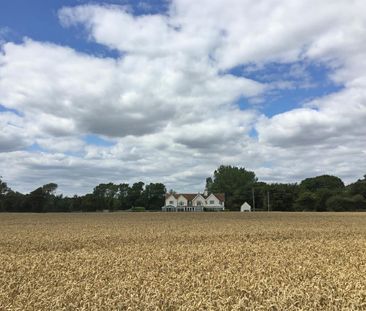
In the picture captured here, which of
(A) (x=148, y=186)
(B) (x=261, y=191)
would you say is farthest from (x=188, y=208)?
(B) (x=261, y=191)

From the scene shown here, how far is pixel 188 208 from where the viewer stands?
541 feet

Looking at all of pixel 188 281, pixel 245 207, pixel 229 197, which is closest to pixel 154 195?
pixel 229 197

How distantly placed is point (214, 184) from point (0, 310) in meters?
174

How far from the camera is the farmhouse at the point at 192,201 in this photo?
160875 mm

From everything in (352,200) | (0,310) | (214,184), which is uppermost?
(214,184)

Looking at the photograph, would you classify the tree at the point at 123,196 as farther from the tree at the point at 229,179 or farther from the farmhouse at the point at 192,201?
the tree at the point at 229,179

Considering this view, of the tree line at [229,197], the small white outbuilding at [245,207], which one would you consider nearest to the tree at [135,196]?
the tree line at [229,197]

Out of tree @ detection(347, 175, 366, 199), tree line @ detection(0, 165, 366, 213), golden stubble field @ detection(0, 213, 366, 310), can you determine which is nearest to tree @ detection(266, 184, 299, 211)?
tree line @ detection(0, 165, 366, 213)

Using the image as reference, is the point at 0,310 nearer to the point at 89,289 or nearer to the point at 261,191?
the point at 89,289

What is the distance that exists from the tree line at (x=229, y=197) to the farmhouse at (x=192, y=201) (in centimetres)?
431

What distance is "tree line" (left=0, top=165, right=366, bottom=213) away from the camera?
404ft

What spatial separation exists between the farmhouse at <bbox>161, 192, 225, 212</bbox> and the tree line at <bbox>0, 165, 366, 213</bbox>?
431 centimetres

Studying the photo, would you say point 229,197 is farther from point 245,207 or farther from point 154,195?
point 154,195

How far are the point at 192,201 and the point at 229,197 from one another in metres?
14.9
